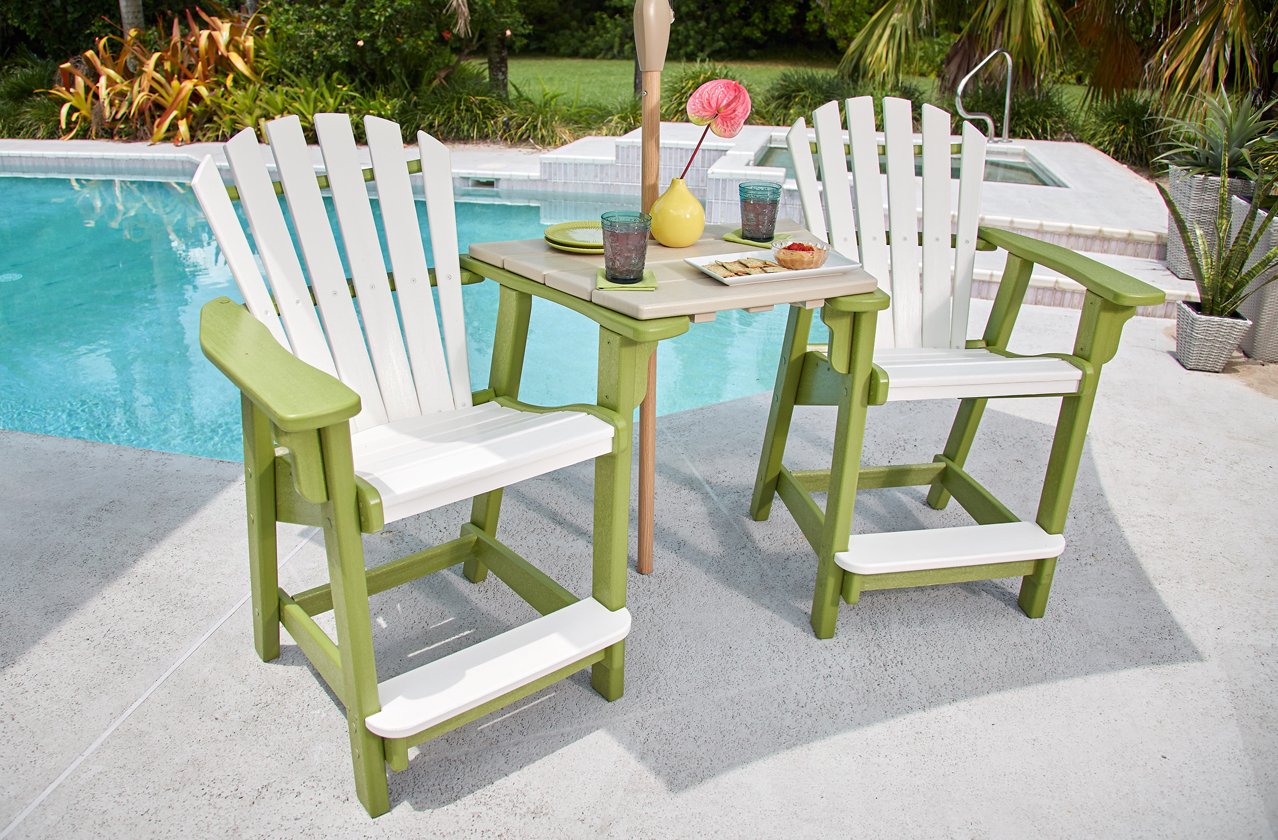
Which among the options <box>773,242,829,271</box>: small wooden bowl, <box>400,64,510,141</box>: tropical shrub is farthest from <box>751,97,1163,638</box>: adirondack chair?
<box>400,64,510,141</box>: tropical shrub

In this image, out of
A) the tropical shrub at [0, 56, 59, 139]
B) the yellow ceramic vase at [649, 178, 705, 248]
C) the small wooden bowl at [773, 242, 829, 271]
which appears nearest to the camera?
the small wooden bowl at [773, 242, 829, 271]

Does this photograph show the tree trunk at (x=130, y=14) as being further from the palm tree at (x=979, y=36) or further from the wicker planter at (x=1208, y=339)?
the wicker planter at (x=1208, y=339)

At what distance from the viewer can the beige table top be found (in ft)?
5.67

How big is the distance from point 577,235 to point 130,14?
9.16m

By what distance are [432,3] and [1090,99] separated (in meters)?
5.80

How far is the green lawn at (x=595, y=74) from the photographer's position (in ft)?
42.1

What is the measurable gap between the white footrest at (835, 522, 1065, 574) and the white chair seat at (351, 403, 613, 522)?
68cm

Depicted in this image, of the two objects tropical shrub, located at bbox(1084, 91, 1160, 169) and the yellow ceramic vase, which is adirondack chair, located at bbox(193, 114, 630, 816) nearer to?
the yellow ceramic vase

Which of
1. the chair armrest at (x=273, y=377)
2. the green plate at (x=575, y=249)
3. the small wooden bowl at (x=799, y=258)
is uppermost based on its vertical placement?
the small wooden bowl at (x=799, y=258)

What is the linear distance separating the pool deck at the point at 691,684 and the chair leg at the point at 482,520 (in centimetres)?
4

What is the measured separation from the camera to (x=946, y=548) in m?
2.14

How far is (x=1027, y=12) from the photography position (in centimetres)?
763

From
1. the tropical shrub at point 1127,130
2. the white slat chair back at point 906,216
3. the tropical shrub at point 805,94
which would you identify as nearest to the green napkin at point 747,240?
the white slat chair back at point 906,216

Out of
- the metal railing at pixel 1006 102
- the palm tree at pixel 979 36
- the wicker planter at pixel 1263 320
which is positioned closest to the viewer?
the wicker planter at pixel 1263 320
